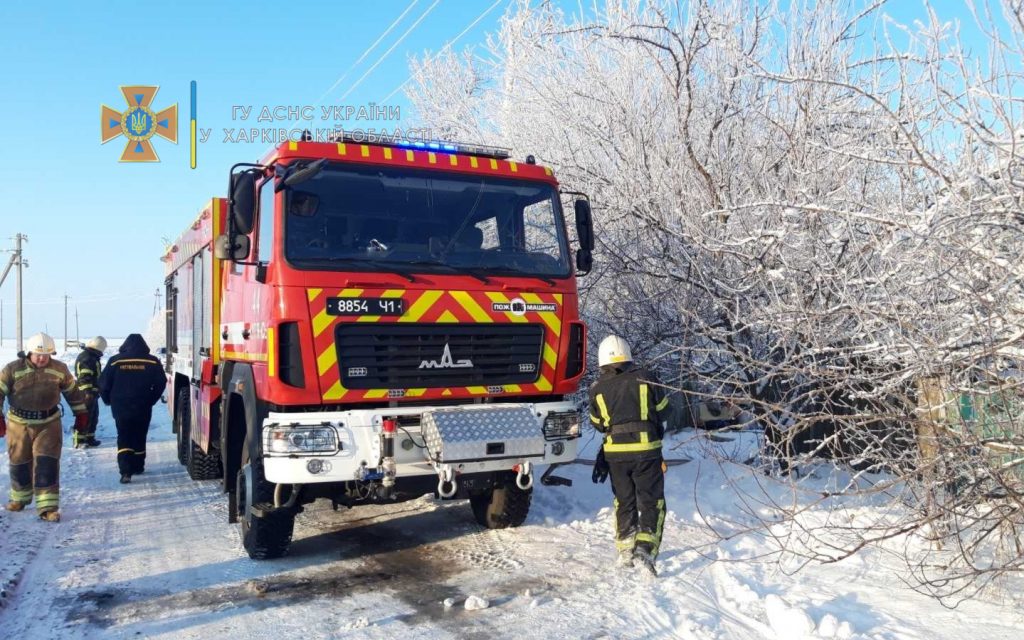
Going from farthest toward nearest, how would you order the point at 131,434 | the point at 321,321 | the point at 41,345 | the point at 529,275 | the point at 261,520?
the point at 131,434, the point at 41,345, the point at 529,275, the point at 261,520, the point at 321,321

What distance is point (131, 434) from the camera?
8773 mm

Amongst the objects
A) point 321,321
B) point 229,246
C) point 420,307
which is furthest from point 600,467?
point 229,246

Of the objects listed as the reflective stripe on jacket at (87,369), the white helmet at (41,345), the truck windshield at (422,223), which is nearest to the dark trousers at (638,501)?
the truck windshield at (422,223)

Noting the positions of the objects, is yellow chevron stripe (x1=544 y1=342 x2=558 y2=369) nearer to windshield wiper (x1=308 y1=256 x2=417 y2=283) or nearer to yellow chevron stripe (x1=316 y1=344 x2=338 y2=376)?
windshield wiper (x1=308 y1=256 x2=417 y2=283)

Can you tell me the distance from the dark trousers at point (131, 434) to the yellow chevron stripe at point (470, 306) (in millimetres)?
5220

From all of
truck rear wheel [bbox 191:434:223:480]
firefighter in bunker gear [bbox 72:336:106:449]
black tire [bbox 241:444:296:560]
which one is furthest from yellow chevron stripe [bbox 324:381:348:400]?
firefighter in bunker gear [bbox 72:336:106:449]

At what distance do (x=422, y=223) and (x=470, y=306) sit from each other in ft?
2.22

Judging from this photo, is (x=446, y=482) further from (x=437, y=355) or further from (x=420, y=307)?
(x=420, y=307)

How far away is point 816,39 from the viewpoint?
23.4 ft

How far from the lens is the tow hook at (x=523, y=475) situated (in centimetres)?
528

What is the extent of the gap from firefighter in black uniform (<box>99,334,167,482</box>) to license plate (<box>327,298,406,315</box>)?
5017 mm

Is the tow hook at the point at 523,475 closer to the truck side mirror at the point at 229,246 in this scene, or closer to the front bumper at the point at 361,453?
the front bumper at the point at 361,453

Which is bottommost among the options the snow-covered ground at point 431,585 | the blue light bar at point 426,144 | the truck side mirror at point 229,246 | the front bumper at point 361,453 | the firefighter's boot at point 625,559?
the snow-covered ground at point 431,585

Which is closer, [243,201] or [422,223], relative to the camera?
[243,201]
